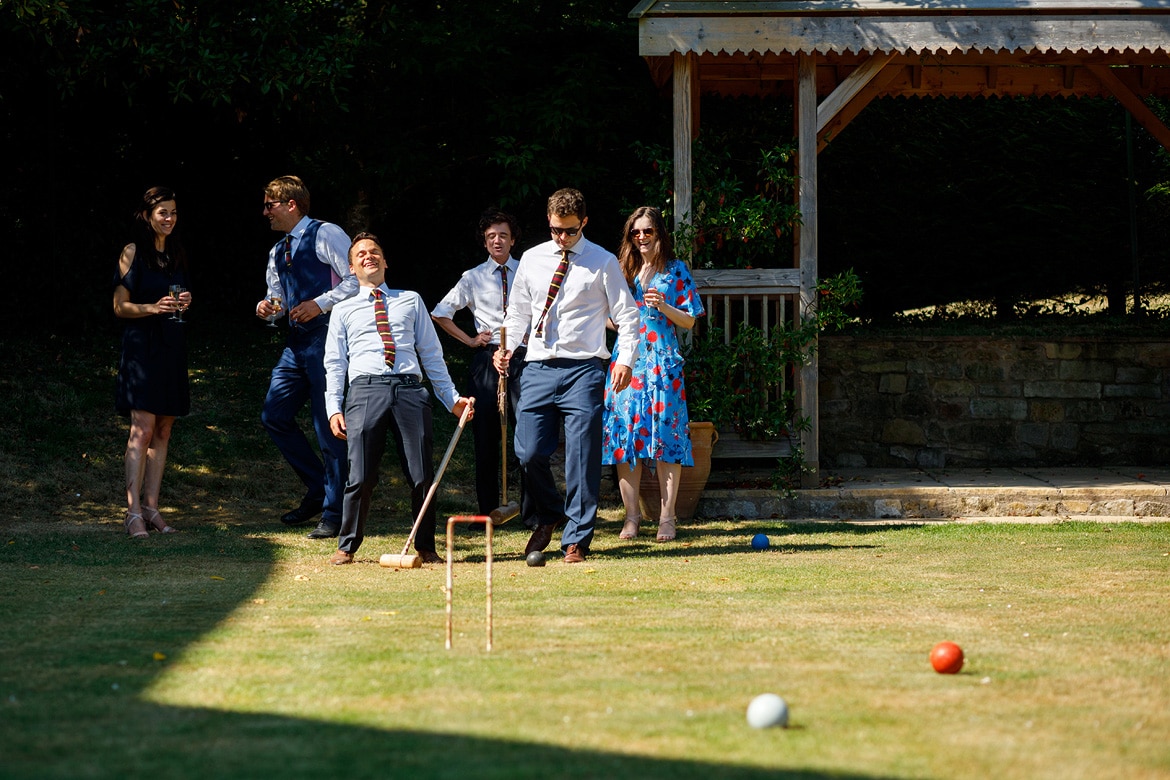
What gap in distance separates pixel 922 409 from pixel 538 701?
24.3ft

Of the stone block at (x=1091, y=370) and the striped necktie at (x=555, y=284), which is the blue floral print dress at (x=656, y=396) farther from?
the stone block at (x=1091, y=370)

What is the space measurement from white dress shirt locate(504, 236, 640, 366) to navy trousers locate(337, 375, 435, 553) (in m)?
0.70

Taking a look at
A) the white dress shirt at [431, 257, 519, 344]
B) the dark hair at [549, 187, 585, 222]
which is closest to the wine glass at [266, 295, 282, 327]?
the white dress shirt at [431, 257, 519, 344]

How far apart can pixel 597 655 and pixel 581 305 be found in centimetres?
262

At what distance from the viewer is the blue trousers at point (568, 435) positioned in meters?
→ 6.64

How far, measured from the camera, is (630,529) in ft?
24.7

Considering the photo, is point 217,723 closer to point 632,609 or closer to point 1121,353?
point 632,609

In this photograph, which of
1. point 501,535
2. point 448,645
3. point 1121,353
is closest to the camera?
point 448,645

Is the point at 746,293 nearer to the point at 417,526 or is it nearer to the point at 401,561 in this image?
the point at 417,526

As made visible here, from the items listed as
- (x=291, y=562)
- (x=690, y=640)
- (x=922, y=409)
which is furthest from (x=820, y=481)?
(x=690, y=640)

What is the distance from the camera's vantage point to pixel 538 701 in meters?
3.73

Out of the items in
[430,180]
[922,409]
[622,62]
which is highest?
[622,62]

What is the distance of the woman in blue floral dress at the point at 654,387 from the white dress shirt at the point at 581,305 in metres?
0.79

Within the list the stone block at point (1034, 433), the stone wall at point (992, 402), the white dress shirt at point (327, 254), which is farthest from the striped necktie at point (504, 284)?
the stone block at point (1034, 433)
